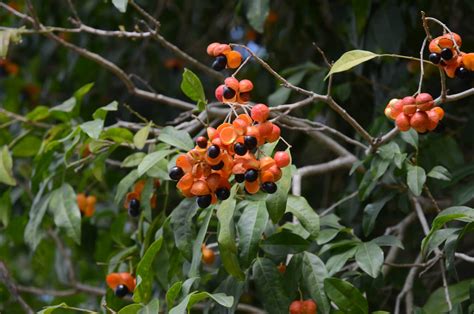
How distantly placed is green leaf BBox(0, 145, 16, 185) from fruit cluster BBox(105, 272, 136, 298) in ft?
1.13

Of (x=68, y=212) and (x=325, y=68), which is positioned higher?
(x=325, y=68)

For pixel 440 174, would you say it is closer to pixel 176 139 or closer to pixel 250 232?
pixel 250 232

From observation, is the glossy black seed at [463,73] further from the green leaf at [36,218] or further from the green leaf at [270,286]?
the green leaf at [36,218]

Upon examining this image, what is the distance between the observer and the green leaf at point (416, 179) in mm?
1497

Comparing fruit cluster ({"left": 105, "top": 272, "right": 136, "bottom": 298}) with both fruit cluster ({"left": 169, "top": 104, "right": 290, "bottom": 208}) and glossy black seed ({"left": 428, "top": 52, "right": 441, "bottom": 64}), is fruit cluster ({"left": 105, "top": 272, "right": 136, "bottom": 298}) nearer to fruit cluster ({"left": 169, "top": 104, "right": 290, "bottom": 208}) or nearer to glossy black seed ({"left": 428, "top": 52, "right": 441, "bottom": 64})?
fruit cluster ({"left": 169, "top": 104, "right": 290, "bottom": 208})

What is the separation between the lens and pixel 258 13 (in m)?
1.92

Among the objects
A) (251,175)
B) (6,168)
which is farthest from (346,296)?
(6,168)

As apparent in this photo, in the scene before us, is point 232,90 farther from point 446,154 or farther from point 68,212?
point 446,154

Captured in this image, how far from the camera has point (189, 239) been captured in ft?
4.96

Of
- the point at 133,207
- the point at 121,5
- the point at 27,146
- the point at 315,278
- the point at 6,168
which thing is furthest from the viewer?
the point at 27,146

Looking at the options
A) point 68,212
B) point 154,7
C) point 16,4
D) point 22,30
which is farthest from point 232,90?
point 16,4

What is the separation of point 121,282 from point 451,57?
30.9 inches

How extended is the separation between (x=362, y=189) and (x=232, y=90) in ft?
1.40

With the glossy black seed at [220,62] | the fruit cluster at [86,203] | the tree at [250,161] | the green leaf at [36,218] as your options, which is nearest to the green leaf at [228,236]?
the tree at [250,161]
